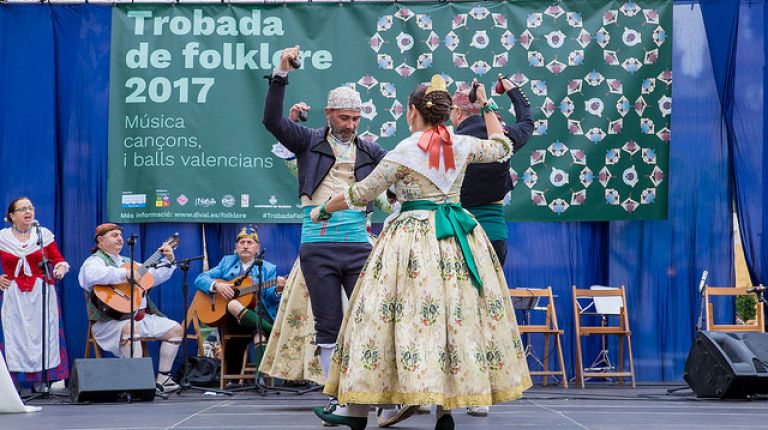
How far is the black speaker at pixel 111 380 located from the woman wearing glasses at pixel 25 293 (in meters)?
1.35

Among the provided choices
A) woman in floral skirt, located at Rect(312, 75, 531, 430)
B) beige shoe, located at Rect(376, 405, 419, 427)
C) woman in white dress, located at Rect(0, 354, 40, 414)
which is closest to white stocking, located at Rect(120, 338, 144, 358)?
woman in white dress, located at Rect(0, 354, 40, 414)

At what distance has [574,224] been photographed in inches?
329

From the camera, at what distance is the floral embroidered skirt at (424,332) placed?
385 cm

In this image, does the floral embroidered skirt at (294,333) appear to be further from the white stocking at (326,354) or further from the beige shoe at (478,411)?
the beige shoe at (478,411)

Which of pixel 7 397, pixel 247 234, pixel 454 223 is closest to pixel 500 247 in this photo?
pixel 454 223

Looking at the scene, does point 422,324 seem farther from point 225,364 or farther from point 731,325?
point 731,325

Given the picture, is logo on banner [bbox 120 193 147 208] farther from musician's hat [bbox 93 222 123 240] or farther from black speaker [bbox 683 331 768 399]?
black speaker [bbox 683 331 768 399]

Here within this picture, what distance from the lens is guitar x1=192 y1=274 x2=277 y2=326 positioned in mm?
7719

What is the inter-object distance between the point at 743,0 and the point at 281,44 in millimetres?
3658

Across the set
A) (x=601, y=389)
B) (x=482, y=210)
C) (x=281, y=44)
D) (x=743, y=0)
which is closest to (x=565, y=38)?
(x=743, y=0)

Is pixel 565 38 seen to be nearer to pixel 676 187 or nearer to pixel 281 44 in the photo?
pixel 676 187

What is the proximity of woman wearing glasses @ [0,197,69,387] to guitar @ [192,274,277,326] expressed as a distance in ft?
3.47

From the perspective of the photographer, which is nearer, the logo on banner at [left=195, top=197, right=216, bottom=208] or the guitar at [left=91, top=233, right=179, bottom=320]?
the guitar at [left=91, top=233, right=179, bottom=320]

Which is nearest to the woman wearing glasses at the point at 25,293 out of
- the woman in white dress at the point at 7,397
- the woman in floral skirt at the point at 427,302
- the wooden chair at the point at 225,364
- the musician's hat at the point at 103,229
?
the musician's hat at the point at 103,229
